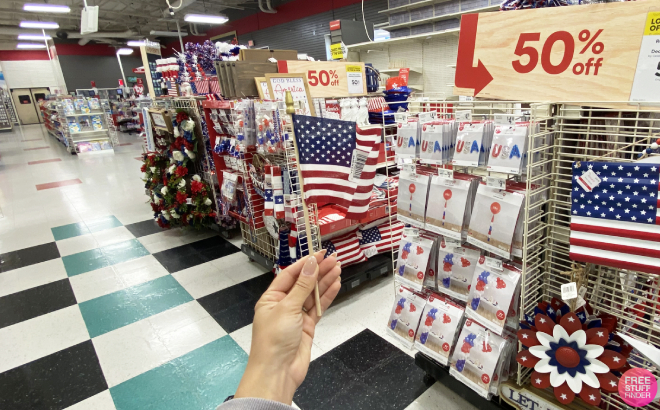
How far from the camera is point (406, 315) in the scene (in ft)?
5.95

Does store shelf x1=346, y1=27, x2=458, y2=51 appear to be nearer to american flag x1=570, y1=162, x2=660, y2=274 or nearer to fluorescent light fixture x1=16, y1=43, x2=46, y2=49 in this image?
american flag x1=570, y1=162, x2=660, y2=274

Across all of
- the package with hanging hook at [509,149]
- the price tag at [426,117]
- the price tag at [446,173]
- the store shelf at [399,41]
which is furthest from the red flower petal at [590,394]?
the store shelf at [399,41]

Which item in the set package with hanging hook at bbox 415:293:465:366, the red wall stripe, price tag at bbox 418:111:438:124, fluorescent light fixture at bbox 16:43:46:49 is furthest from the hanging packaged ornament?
the red wall stripe

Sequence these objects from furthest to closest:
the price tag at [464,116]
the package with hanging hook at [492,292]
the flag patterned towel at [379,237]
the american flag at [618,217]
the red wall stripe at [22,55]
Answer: the red wall stripe at [22,55], the flag patterned towel at [379,237], the price tag at [464,116], the package with hanging hook at [492,292], the american flag at [618,217]

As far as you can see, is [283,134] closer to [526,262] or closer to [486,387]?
[526,262]

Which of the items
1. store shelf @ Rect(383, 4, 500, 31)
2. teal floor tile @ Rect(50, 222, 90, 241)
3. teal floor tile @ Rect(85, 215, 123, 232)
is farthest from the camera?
store shelf @ Rect(383, 4, 500, 31)

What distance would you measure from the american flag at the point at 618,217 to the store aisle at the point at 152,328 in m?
1.12

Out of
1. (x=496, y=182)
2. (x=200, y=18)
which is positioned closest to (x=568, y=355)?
(x=496, y=182)

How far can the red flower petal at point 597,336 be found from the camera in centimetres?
117

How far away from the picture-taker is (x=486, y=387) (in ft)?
4.92

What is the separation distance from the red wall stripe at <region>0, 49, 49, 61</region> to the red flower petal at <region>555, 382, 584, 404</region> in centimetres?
2805

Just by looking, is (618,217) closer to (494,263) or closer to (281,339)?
(494,263)

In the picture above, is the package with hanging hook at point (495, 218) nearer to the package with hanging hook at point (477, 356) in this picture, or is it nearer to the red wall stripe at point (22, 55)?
the package with hanging hook at point (477, 356)

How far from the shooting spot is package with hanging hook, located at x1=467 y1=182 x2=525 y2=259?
1.32 meters
